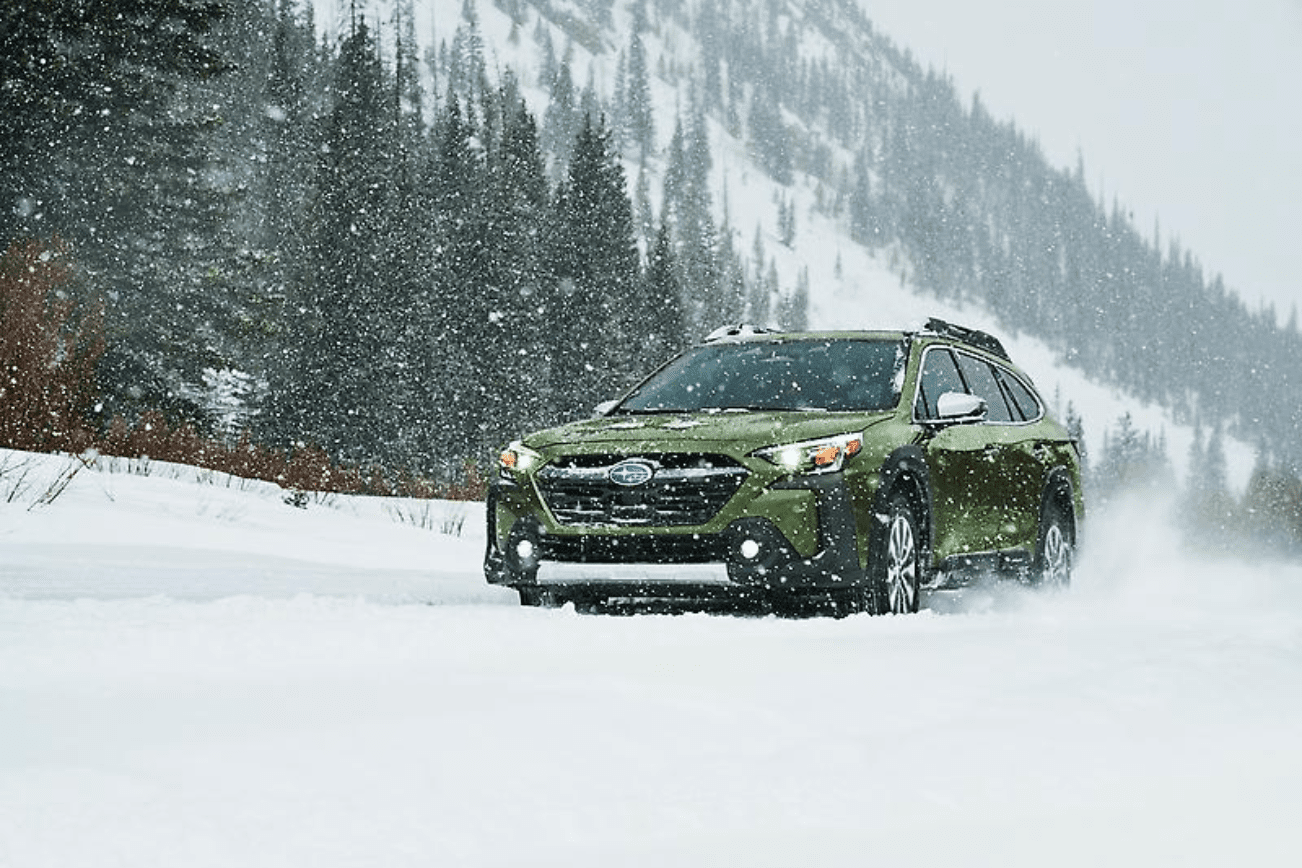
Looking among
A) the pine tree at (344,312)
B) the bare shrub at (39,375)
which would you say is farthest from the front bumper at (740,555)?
the pine tree at (344,312)

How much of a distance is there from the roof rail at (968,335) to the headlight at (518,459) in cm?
262

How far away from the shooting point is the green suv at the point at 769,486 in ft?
23.3

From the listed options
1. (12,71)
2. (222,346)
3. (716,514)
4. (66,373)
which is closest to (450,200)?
(222,346)

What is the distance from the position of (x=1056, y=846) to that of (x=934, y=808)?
1.17ft

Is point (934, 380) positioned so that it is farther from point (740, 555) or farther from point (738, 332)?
point (740, 555)

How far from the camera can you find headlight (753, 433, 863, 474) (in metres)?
7.18

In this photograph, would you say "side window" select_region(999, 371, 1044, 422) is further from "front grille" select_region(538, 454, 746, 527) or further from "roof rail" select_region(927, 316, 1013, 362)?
"front grille" select_region(538, 454, 746, 527)

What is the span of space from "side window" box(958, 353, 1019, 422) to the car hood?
65.9 inches

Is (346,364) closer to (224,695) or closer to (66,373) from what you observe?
(66,373)

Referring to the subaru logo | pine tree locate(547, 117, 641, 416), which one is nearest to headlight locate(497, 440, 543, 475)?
the subaru logo

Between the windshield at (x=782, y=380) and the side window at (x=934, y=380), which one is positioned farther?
the side window at (x=934, y=380)

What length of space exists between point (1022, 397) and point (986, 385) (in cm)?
72

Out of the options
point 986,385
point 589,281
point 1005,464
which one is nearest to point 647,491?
point 1005,464

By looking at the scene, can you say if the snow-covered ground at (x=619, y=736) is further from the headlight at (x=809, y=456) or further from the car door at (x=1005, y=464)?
the car door at (x=1005, y=464)
